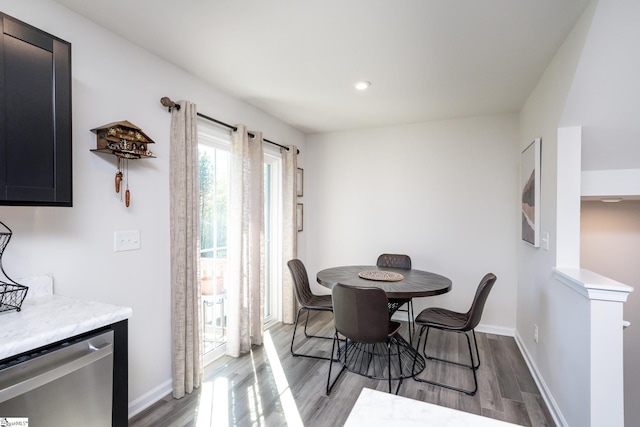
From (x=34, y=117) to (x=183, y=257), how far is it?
4.18ft

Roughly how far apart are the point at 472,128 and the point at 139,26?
3.47 m

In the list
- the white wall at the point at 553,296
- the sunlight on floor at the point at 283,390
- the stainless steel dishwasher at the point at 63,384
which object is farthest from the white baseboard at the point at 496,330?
the stainless steel dishwasher at the point at 63,384

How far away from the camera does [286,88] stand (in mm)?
2928

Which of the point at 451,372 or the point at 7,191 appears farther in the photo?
the point at 451,372

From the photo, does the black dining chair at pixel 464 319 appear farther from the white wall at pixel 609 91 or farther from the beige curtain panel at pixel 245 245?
the beige curtain panel at pixel 245 245

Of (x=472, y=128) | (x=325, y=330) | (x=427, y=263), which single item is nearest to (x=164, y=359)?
(x=325, y=330)

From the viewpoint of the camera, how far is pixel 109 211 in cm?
201

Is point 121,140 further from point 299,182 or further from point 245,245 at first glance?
point 299,182

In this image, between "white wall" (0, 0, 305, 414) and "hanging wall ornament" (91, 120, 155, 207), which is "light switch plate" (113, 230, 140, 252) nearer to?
"white wall" (0, 0, 305, 414)

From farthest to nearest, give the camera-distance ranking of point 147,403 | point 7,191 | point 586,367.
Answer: point 147,403 → point 586,367 → point 7,191

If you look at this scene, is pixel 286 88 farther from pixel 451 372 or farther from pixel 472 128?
pixel 451 372

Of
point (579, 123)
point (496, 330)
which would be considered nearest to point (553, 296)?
point (579, 123)

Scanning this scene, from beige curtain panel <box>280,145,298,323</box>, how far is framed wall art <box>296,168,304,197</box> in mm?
233

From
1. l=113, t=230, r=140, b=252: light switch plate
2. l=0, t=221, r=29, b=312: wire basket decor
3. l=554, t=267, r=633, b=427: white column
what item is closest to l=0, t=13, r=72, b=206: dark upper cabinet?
l=0, t=221, r=29, b=312: wire basket decor
